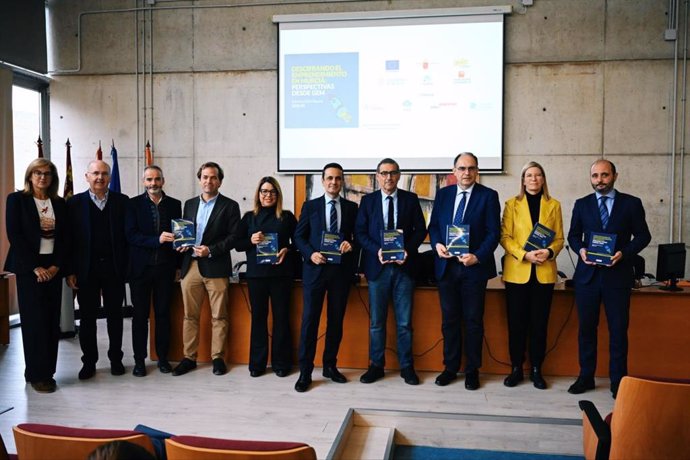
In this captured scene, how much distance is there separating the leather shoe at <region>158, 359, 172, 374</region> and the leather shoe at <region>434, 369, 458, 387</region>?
2144mm

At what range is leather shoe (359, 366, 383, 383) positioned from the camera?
421cm

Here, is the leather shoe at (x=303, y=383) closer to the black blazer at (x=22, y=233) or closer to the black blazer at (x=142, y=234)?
the black blazer at (x=142, y=234)

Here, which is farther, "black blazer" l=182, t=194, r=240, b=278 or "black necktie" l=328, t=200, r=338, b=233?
"black blazer" l=182, t=194, r=240, b=278

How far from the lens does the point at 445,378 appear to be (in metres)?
4.14

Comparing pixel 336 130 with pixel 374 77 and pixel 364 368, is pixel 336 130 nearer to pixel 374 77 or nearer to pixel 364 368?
pixel 374 77

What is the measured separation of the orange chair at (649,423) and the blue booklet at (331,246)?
225cm

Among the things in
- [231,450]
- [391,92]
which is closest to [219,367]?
[231,450]

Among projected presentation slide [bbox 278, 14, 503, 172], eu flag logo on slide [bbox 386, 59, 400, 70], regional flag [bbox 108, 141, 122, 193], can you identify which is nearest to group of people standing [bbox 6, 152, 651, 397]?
projected presentation slide [bbox 278, 14, 503, 172]

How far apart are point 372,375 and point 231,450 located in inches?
110

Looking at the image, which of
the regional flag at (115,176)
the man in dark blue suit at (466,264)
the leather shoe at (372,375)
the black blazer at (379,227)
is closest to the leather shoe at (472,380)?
the man in dark blue suit at (466,264)

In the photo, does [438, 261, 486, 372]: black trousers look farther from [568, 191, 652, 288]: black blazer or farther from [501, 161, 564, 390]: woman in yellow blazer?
[568, 191, 652, 288]: black blazer

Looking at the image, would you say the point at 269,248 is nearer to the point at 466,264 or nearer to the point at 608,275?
the point at 466,264

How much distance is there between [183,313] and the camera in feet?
15.5

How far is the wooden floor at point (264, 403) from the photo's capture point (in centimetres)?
335
